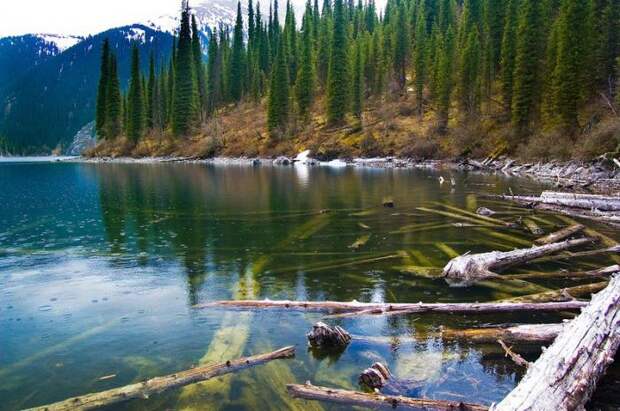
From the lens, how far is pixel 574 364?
6.87 m

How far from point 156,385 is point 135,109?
12155 centimetres

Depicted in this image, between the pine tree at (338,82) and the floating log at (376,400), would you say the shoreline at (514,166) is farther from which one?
the floating log at (376,400)

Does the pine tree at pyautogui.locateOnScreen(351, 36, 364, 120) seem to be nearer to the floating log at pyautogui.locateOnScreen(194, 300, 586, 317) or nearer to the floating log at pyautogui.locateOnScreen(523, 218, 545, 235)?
the floating log at pyautogui.locateOnScreen(523, 218, 545, 235)

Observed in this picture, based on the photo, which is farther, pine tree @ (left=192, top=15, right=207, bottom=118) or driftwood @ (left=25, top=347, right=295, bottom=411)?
pine tree @ (left=192, top=15, right=207, bottom=118)

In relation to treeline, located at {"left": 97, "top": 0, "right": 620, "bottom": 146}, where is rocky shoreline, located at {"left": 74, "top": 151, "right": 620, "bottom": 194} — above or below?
below

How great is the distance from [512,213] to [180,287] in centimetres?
1845

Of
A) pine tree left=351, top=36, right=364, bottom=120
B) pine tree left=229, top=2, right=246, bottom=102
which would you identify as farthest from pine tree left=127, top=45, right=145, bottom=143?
pine tree left=351, top=36, right=364, bottom=120

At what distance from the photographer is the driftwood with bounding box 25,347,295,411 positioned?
7.32 metres

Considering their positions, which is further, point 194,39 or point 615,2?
point 194,39

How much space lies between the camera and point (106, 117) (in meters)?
128

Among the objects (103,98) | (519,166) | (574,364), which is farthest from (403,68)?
(574,364)

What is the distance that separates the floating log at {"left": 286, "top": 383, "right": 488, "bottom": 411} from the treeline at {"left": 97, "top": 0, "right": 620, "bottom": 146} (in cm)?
5635

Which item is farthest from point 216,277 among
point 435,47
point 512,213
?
point 435,47

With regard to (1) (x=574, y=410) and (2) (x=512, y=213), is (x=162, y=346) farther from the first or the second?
(2) (x=512, y=213)
